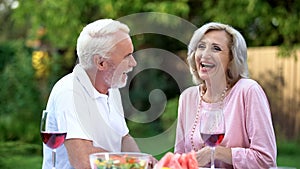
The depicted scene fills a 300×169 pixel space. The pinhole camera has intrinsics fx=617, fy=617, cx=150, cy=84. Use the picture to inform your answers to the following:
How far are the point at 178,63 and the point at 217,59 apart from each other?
18.1 feet

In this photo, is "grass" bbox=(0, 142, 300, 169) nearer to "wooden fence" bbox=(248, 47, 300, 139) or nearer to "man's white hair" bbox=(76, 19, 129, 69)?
"wooden fence" bbox=(248, 47, 300, 139)

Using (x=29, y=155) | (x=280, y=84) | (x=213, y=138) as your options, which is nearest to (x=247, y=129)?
(x=213, y=138)

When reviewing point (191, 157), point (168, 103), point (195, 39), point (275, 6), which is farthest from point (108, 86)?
point (168, 103)

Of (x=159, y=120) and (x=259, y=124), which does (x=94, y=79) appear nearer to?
(x=259, y=124)

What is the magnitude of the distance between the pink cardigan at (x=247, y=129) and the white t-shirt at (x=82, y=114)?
0.38 meters

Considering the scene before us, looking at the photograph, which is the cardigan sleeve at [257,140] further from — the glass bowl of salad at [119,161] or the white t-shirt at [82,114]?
the glass bowl of salad at [119,161]

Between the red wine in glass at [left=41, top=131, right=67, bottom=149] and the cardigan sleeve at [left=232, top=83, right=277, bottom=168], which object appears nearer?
the red wine in glass at [left=41, top=131, right=67, bottom=149]

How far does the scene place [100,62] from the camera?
97.9 inches

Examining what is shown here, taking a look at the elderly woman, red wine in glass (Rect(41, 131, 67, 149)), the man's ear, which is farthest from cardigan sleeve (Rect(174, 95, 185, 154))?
red wine in glass (Rect(41, 131, 67, 149))

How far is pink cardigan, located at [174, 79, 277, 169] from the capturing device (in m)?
2.52

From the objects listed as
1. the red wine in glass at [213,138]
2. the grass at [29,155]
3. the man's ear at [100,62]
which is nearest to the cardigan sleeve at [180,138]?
the man's ear at [100,62]

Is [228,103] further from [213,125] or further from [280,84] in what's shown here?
[280,84]

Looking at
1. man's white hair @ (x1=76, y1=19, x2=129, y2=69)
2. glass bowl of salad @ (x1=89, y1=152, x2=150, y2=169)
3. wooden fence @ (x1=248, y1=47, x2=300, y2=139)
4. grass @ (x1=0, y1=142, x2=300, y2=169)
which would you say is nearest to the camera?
glass bowl of salad @ (x1=89, y1=152, x2=150, y2=169)

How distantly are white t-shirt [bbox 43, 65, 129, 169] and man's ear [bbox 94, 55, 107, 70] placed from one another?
0.07 m
